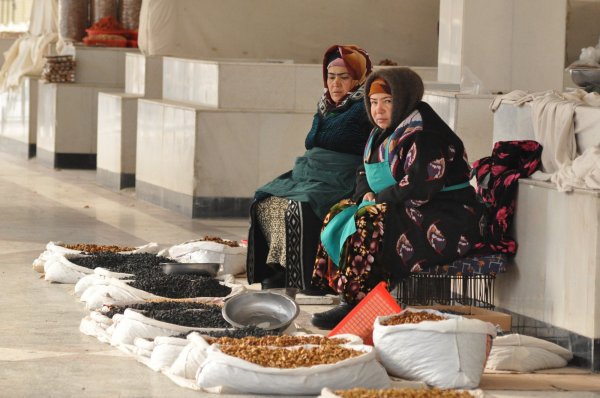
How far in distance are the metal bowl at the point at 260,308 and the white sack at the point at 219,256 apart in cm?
204

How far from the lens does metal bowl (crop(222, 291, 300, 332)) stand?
20.5 ft

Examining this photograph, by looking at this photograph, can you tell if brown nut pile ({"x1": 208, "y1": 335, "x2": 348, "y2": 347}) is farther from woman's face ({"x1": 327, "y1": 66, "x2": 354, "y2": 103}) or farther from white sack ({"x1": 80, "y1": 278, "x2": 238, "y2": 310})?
woman's face ({"x1": 327, "y1": 66, "x2": 354, "y2": 103})

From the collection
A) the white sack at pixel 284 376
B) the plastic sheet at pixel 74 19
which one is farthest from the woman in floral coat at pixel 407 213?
the plastic sheet at pixel 74 19

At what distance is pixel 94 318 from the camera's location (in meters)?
6.54

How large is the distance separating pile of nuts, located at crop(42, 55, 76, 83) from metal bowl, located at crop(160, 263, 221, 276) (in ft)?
28.4

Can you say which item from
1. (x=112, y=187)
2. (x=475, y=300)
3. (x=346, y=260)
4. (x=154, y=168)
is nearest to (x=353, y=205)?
(x=346, y=260)

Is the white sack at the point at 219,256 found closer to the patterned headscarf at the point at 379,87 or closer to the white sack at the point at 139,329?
the patterned headscarf at the point at 379,87

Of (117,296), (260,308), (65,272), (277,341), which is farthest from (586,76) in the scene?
(65,272)

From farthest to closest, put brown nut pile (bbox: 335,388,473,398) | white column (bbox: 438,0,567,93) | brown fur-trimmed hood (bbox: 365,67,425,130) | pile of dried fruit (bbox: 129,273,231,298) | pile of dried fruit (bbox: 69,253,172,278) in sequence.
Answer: white column (bbox: 438,0,567,93)
pile of dried fruit (bbox: 69,253,172,278)
pile of dried fruit (bbox: 129,273,231,298)
brown fur-trimmed hood (bbox: 365,67,425,130)
brown nut pile (bbox: 335,388,473,398)

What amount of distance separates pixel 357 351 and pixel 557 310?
1250 mm

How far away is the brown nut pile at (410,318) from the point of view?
5.53m

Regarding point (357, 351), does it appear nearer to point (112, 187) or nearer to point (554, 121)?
point (554, 121)

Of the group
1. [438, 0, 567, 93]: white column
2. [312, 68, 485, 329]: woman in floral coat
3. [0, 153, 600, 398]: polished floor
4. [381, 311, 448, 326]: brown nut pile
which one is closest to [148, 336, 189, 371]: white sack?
[0, 153, 600, 398]: polished floor

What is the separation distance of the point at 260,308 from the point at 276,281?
1299mm
